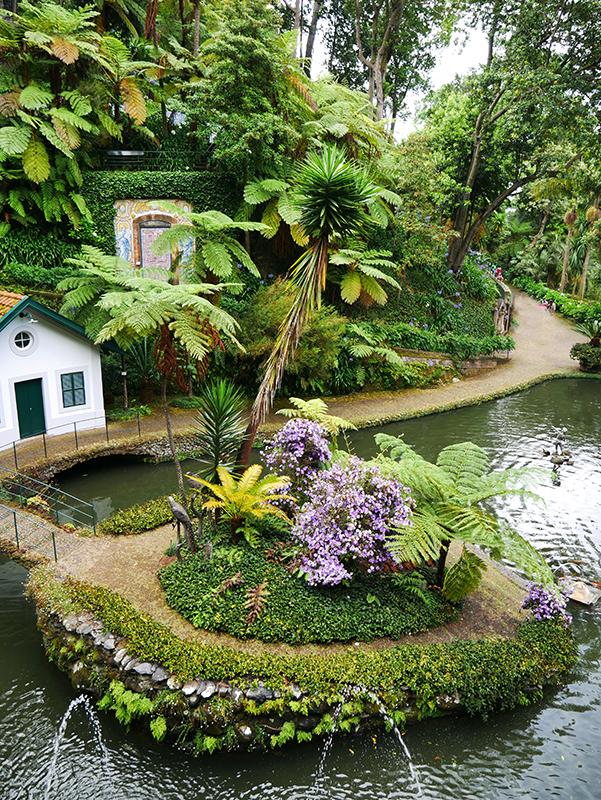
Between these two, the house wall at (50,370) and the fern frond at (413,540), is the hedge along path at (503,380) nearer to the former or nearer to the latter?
the house wall at (50,370)

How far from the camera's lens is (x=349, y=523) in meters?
6.57

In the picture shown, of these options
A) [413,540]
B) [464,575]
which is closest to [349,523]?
[413,540]

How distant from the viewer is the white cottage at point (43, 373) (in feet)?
36.8

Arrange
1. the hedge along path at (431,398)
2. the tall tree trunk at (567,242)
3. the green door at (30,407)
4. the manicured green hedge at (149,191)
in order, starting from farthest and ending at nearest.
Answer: the tall tree trunk at (567,242) < the manicured green hedge at (149,191) < the hedge along path at (431,398) < the green door at (30,407)

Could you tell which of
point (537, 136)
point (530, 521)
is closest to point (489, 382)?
point (537, 136)

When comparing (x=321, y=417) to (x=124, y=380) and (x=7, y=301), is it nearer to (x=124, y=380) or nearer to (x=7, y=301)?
(x=124, y=380)

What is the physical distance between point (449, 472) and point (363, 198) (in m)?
3.93

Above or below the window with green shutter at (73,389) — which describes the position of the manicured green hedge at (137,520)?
below

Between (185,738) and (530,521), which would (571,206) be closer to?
(530,521)

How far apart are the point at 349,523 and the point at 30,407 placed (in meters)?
8.49

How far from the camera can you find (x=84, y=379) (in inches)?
501

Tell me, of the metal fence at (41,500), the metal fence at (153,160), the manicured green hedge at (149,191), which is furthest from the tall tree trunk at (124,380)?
the metal fence at (153,160)

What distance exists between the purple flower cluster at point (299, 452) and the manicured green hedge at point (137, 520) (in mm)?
2474

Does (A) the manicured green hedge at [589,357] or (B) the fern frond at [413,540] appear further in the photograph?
(A) the manicured green hedge at [589,357]
